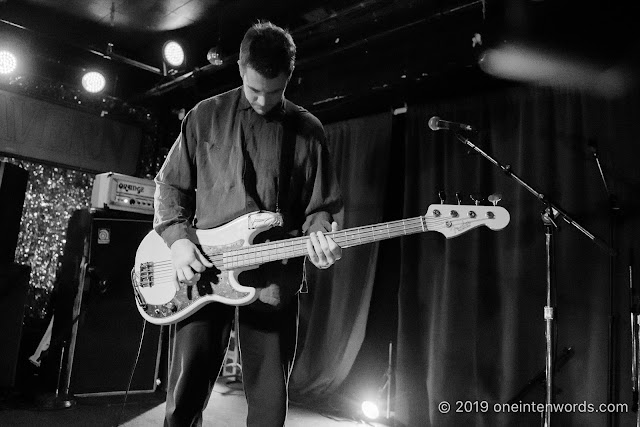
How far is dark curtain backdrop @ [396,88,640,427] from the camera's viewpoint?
11.4 feet

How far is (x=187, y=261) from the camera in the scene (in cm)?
184

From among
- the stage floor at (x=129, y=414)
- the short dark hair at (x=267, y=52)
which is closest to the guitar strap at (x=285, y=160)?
the short dark hair at (x=267, y=52)

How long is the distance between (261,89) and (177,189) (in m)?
0.49

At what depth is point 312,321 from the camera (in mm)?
5117

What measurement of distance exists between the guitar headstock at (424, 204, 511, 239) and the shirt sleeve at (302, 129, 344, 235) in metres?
0.43

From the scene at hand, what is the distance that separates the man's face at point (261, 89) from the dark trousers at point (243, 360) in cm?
75

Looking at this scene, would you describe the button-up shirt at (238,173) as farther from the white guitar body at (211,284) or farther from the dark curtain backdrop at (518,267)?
the dark curtain backdrop at (518,267)

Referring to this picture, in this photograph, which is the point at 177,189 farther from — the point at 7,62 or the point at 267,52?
the point at 7,62

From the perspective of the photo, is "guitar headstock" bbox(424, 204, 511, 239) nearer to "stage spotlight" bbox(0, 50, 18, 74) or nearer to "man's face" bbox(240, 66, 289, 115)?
"man's face" bbox(240, 66, 289, 115)

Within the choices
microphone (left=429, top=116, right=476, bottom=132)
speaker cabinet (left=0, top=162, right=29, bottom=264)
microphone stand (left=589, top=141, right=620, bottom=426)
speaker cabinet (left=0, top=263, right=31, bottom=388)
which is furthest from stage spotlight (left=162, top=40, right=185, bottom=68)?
microphone stand (left=589, top=141, right=620, bottom=426)

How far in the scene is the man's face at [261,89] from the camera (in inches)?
73.9

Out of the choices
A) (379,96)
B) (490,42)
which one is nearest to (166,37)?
(379,96)

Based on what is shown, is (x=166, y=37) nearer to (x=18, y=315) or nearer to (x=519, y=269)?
(x=18, y=315)

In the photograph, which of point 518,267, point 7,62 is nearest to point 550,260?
point 518,267
